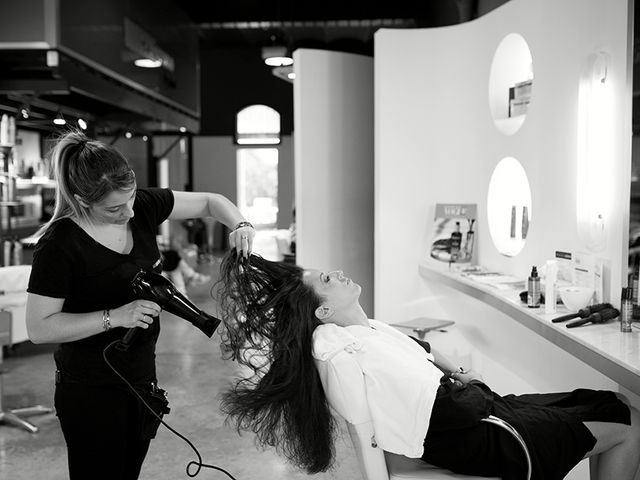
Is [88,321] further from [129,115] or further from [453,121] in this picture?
[129,115]

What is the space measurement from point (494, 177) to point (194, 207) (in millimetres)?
2281

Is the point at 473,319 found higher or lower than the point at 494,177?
lower

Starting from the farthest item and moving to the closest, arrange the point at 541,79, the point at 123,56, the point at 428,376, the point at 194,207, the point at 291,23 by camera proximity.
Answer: the point at 291,23 < the point at 123,56 < the point at 541,79 < the point at 194,207 < the point at 428,376

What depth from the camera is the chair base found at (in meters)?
3.81

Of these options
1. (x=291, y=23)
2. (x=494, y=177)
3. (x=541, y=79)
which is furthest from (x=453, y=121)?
(x=291, y=23)

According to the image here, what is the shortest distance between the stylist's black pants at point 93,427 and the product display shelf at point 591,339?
139cm

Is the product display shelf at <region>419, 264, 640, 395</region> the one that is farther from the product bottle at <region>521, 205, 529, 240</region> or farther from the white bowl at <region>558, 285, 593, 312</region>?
the product bottle at <region>521, 205, 529, 240</region>

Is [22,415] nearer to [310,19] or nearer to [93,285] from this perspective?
[93,285]

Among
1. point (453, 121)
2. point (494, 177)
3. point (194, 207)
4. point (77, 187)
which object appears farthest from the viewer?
point (453, 121)

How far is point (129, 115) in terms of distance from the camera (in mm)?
7496

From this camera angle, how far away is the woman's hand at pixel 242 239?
2.04 m

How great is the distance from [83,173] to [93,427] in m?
0.67

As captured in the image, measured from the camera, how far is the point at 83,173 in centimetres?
171

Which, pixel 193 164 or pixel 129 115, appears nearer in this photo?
pixel 129 115
